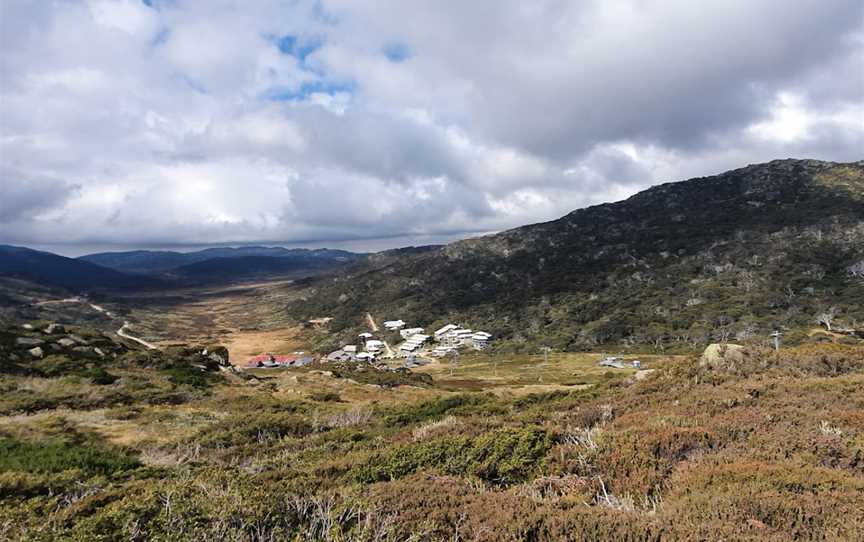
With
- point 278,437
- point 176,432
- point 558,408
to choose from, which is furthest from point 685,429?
point 176,432

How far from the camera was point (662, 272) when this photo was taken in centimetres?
11881

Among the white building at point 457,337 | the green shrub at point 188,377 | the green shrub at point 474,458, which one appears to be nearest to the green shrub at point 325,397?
the green shrub at point 188,377

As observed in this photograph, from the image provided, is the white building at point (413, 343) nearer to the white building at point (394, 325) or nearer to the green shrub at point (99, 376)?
the white building at point (394, 325)

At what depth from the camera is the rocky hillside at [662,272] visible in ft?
295

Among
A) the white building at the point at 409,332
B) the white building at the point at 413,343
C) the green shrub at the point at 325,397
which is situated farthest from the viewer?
the white building at the point at 409,332

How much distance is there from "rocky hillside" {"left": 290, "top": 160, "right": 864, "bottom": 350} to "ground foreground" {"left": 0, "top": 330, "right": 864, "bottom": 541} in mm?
75537

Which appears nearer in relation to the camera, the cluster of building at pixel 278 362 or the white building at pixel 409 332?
the cluster of building at pixel 278 362

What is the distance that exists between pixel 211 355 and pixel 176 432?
26.7 meters

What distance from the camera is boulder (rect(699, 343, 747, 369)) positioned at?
52.3 ft

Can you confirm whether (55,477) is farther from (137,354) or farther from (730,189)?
(730,189)

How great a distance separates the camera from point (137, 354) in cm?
3212

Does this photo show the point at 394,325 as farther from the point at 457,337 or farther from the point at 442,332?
the point at 457,337

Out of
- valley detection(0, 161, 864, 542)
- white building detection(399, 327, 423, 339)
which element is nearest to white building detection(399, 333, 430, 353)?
white building detection(399, 327, 423, 339)

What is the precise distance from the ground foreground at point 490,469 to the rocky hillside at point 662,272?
75537 mm
